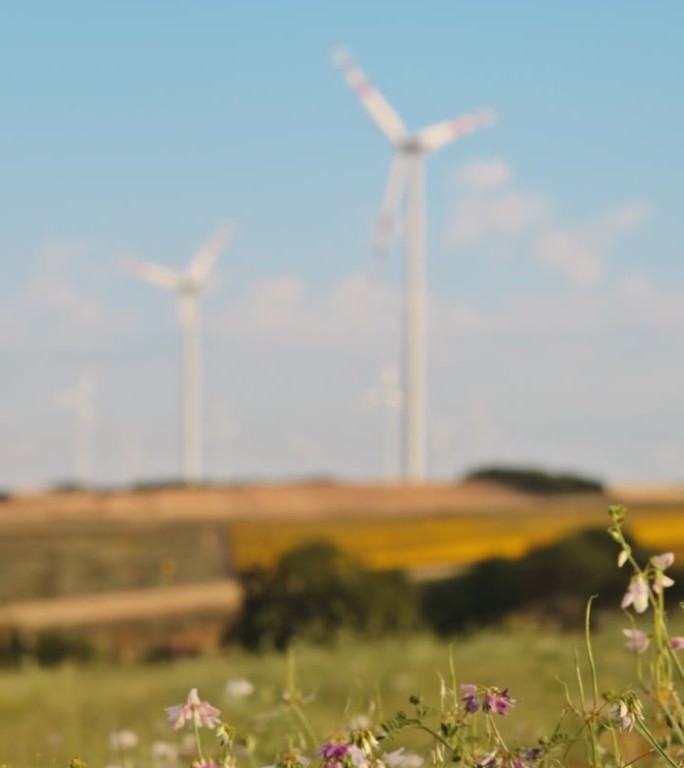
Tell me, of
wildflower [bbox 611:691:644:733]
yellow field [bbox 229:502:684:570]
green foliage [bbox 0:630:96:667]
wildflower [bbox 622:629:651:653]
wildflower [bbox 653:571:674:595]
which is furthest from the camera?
yellow field [bbox 229:502:684:570]

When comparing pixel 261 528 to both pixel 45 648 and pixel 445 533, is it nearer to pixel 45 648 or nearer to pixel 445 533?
pixel 445 533

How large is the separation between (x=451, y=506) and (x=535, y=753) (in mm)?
30522

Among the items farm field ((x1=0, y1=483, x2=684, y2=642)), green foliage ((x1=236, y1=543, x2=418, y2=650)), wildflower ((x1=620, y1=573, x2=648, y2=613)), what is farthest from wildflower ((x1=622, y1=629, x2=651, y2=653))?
farm field ((x1=0, y1=483, x2=684, y2=642))

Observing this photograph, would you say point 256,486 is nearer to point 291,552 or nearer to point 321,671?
point 291,552

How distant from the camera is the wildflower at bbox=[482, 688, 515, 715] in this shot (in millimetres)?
3762

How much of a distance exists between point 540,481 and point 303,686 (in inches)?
1015

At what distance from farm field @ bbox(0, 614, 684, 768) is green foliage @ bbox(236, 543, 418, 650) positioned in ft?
6.54

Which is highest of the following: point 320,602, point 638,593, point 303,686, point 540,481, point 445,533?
point 540,481

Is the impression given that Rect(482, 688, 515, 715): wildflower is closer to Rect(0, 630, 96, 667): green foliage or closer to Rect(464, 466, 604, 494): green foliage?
Rect(0, 630, 96, 667): green foliage

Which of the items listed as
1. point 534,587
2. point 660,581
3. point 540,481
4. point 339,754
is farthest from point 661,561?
point 540,481

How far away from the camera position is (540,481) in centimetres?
3916

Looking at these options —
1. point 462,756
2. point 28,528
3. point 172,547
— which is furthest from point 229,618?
point 462,756

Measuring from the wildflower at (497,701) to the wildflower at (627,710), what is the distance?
1.02ft

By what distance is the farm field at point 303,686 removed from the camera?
10.7 metres
